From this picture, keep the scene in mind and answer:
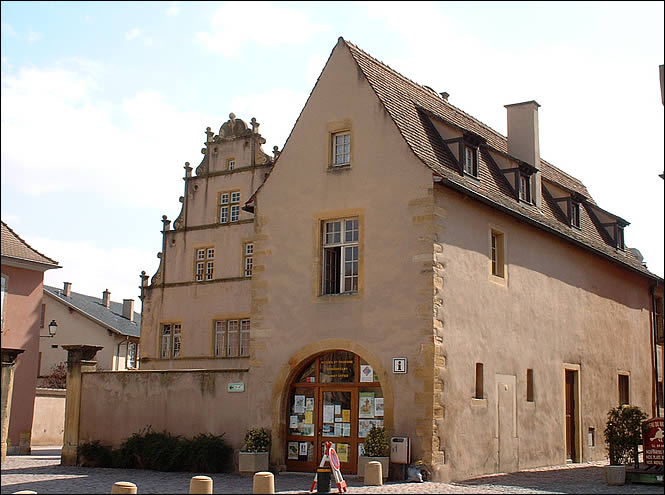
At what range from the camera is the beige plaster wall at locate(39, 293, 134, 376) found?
46.1 m

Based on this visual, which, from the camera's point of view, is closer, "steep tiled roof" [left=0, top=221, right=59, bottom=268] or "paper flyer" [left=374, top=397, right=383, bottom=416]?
"paper flyer" [left=374, top=397, right=383, bottom=416]

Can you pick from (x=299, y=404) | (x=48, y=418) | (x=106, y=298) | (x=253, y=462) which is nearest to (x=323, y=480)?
(x=253, y=462)

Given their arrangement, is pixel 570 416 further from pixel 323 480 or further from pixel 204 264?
pixel 204 264

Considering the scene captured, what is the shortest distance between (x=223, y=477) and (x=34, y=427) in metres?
16.3

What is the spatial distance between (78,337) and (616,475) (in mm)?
35939

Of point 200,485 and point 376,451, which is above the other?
point 376,451

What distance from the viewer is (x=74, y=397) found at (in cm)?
2178

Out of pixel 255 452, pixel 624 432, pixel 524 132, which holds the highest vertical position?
pixel 524 132

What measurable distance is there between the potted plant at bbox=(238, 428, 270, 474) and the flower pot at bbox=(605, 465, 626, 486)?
6996mm

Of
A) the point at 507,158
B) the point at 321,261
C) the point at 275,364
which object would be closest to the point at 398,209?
→ the point at 321,261

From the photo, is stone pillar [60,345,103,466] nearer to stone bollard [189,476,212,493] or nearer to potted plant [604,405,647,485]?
stone bollard [189,476,212,493]

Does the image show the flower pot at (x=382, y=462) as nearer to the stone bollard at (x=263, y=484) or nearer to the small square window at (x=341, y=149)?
the stone bollard at (x=263, y=484)

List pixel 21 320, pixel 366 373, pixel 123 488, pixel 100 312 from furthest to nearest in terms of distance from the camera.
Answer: pixel 100 312, pixel 21 320, pixel 366 373, pixel 123 488

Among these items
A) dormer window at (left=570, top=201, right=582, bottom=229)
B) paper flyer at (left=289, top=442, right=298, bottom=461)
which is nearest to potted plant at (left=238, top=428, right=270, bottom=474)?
paper flyer at (left=289, top=442, right=298, bottom=461)
